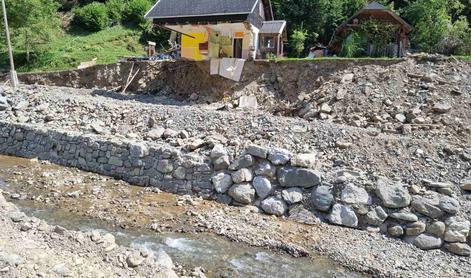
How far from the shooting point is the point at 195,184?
1141 cm

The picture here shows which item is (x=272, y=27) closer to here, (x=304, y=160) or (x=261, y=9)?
(x=261, y=9)

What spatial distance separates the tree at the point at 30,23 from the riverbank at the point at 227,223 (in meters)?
22.5

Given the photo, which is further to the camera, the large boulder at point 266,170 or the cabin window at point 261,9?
the cabin window at point 261,9

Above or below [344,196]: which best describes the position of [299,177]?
above

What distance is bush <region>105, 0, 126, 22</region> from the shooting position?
39312 mm

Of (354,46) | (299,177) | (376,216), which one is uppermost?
(354,46)

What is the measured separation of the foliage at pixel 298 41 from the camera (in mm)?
31359

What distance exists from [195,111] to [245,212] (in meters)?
5.65

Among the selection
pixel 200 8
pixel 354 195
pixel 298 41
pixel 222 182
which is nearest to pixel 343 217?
pixel 354 195

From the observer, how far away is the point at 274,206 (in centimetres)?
1029

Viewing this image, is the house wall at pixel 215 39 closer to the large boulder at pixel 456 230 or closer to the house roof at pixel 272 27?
the house roof at pixel 272 27

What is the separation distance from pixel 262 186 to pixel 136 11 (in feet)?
113

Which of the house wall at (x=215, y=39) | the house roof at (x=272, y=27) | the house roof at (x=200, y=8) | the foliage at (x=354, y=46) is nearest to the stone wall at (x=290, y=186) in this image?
the house roof at (x=200, y=8)

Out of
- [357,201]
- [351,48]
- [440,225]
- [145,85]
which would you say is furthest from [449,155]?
[145,85]
